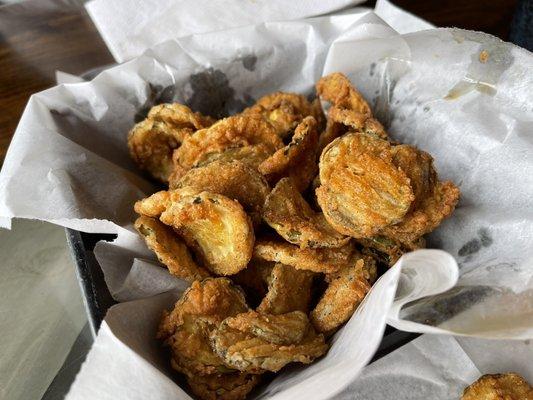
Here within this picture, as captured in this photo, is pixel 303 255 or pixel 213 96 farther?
pixel 213 96

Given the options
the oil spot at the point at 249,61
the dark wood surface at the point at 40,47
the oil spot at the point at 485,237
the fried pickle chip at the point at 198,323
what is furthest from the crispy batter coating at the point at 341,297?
the dark wood surface at the point at 40,47

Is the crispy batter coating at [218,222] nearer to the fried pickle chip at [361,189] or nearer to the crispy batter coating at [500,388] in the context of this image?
the fried pickle chip at [361,189]

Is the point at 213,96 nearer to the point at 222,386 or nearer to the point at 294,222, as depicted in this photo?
the point at 294,222

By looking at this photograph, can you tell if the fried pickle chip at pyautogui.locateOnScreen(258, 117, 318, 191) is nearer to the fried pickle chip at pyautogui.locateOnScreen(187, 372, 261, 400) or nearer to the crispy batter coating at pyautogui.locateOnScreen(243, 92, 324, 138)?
the crispy batter coating at pyautogui.locateOnScreen(243, 92, 324, 138)

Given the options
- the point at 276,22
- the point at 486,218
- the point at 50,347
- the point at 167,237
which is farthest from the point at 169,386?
the point at 276,22

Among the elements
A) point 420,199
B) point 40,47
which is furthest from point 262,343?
point 40,47
